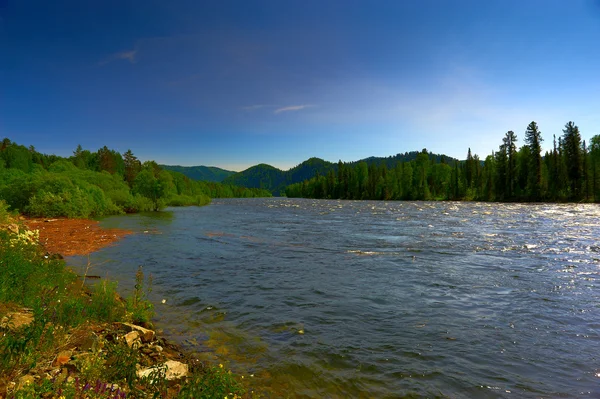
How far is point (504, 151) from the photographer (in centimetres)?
9844

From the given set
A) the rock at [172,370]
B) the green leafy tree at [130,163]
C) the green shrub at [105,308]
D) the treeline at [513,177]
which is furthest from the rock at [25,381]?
the green leafy tree at [130,163]

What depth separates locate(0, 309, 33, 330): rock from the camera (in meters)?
5.55

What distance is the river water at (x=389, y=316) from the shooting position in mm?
6699

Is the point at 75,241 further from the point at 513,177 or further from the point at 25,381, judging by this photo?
the point at 513,177

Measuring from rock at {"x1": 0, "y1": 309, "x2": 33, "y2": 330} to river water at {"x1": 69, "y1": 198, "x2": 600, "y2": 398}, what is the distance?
3.41 m

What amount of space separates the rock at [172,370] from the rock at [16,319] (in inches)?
92.9

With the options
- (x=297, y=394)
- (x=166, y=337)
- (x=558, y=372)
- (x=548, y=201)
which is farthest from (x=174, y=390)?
(x=548, y=201)

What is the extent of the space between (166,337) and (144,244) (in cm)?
1795

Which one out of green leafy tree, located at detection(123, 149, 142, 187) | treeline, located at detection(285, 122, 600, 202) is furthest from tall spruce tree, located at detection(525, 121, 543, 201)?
green leafy tree, located at detection(123, 149, 142, 187)

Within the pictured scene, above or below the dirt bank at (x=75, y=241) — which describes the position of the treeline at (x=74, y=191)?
above

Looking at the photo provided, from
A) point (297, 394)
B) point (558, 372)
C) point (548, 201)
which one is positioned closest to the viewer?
point (297, 394)

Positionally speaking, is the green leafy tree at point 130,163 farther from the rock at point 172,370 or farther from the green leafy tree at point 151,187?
the rock at point 172,370

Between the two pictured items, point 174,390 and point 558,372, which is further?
point 558,372

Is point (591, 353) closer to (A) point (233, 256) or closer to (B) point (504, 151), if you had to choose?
(A) point (233, 256)
